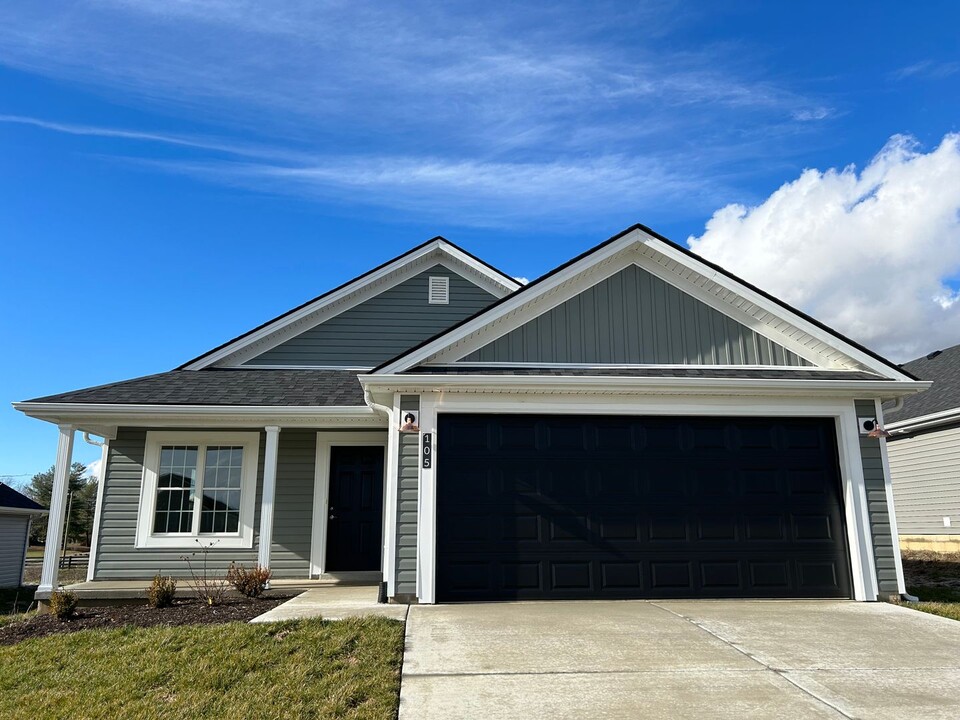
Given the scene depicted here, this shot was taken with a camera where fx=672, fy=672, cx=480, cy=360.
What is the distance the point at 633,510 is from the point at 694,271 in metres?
3.44

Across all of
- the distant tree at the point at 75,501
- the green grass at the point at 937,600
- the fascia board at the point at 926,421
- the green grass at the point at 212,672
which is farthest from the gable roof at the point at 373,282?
the distant tree at the point at 75,501

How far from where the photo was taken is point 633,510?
8547 mm

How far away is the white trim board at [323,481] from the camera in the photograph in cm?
1108

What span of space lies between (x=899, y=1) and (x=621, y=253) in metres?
6.20

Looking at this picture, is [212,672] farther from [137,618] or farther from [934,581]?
[934,581]

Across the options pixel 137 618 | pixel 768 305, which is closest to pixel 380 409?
pixel 137 618

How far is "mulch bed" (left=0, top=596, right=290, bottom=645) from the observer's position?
7.06 m

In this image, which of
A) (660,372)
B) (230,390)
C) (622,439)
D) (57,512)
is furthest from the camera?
(230,390)

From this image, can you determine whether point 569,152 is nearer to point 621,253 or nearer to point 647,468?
point 621,253

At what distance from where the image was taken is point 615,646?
19.1 feet

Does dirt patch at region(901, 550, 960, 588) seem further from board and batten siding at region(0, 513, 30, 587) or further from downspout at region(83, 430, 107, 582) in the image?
board and batten siding at region(0, 513, 30, 587)

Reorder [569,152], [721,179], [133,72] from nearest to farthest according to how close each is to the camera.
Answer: [133,72]
[569,152]
[721,179]

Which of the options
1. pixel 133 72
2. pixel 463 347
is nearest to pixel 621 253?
pixel 463 347

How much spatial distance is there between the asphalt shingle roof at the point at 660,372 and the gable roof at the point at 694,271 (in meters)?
0.26
